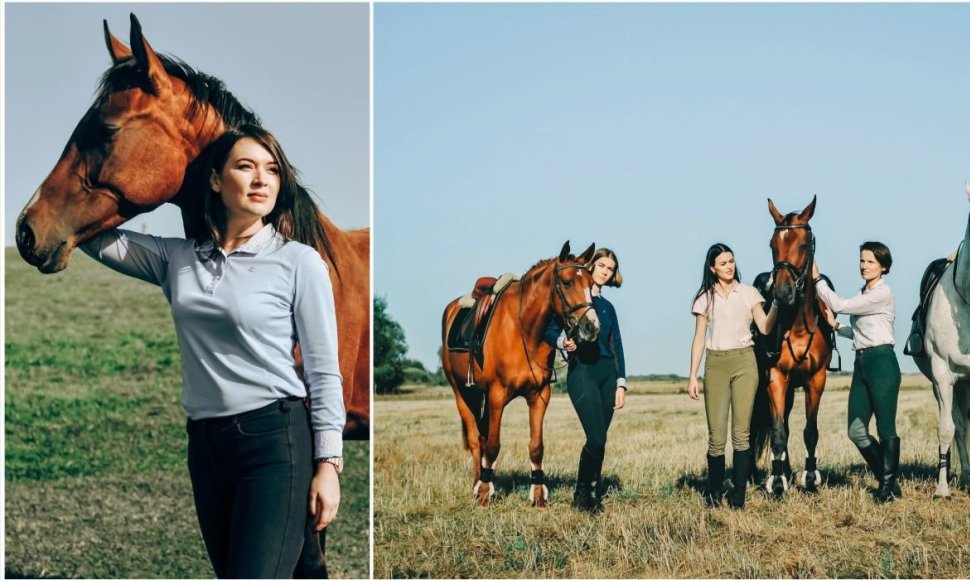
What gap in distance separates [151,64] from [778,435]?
3692 mm

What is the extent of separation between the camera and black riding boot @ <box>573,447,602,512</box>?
609 centimetres

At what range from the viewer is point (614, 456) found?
619 cm

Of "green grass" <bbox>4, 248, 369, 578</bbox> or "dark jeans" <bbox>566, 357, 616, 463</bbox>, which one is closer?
"dark jeans" <bbox>566, 357, 616, 463</bbox>

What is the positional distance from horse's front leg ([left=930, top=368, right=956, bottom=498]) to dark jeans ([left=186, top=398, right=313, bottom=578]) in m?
4.00

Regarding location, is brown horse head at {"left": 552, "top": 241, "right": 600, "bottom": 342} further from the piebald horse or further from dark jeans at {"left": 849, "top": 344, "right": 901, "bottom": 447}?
the piebald horse

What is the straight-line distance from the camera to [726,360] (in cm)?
605

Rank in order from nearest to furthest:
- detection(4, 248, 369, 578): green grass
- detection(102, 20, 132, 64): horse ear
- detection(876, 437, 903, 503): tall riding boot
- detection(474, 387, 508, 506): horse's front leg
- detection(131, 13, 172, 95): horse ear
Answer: detection(131, 13, 172, 95): horse ear → detection(102, 20, 132, 64): horse ear → detection(876, 437, 903, 503): tall riding boot → detection(474, 387, 508, 506): horse's front leg → detection(4, 248, 369, 578): green grass

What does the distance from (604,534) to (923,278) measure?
2174 mm

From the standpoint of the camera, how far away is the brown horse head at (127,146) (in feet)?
13.3

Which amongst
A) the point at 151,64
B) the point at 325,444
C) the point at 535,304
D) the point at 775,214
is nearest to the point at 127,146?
the point at 151,64

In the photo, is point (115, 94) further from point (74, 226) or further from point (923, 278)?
point (923, 278)

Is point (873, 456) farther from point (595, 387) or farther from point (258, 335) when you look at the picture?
point (258, 335)

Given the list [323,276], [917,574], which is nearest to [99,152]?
[323,276]

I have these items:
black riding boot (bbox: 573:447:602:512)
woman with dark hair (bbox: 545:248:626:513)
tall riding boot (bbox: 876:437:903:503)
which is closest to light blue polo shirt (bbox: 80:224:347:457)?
woman with dark hair (bbox: 545:248:626:513)
